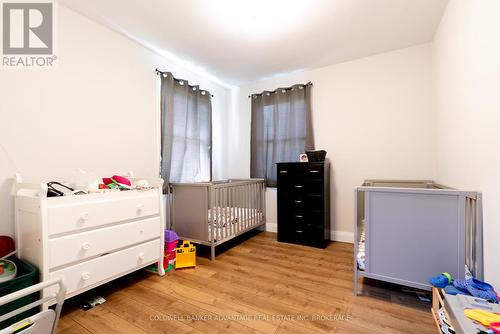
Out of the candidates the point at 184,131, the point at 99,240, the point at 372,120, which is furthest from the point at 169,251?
the point at 372,120

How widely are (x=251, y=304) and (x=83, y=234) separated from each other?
129 centimetres

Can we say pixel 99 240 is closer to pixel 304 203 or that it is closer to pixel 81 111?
pixel 81 111

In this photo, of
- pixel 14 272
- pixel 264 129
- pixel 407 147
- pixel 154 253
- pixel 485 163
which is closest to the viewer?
pixel 485 163

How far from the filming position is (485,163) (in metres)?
1.22

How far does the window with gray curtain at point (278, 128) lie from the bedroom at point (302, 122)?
14 cm

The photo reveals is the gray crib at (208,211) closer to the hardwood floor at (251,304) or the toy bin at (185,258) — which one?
the toy bin at (185,258)

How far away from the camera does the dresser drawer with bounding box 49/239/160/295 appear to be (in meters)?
1.46

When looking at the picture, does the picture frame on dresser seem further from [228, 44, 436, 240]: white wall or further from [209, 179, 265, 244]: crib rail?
[228, 44, 436, 240]: white wall

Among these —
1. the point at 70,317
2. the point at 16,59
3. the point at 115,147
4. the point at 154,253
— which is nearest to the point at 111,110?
the point at 115,147

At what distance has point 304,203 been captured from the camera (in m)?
2.86

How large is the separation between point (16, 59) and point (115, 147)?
3.08 ft

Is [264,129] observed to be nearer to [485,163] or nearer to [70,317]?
[485,163]

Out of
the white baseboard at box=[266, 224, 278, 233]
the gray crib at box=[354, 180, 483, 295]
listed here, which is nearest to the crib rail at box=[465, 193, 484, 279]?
the gray crib at box=[354, 180, 483, 295]

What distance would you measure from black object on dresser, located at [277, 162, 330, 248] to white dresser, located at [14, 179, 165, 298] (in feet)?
5.54
